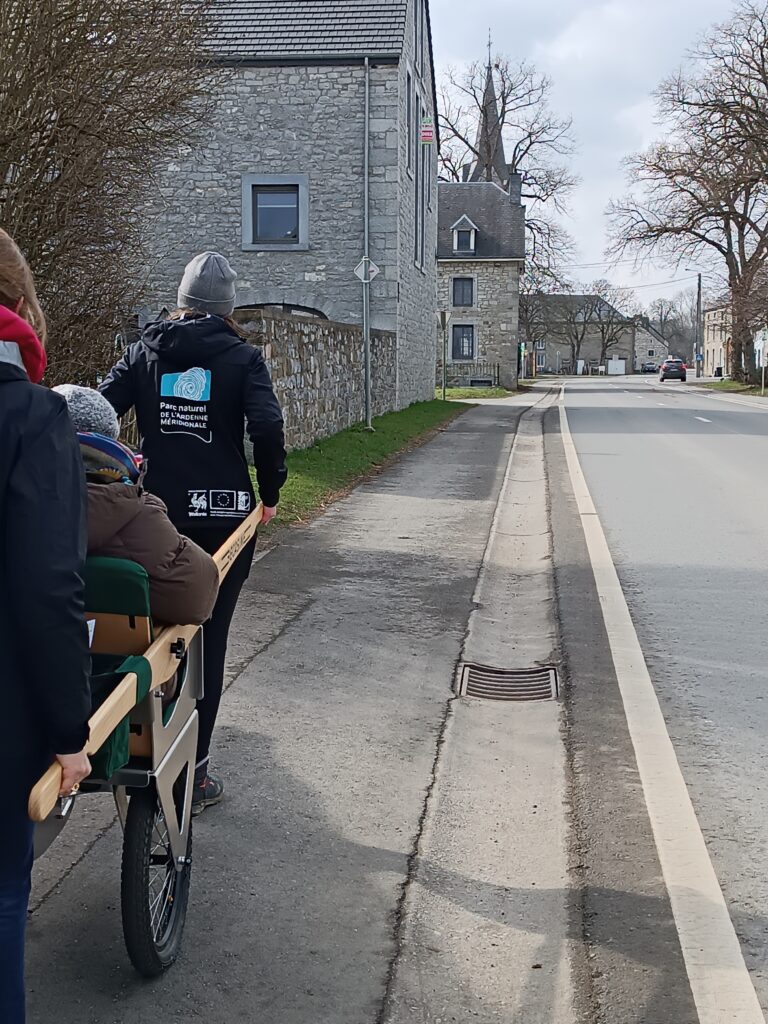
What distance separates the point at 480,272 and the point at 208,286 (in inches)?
2358

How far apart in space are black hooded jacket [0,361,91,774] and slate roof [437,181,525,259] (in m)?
61.6

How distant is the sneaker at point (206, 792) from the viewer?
4270 mm

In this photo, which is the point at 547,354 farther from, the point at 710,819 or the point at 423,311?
the point at 710,819

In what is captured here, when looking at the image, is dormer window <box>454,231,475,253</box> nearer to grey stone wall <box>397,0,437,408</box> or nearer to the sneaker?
grey stone wall <box>397,0,437,408</box>

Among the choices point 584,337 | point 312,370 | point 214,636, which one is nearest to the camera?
point 214,636

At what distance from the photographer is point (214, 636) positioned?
4.13 m

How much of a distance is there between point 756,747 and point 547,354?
132295 mm

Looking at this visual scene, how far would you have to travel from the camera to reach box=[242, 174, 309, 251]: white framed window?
2562cm

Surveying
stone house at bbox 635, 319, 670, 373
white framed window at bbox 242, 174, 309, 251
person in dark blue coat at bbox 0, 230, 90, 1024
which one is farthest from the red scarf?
stone house at bbox 635, 319, 670, 373

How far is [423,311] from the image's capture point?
108 ft

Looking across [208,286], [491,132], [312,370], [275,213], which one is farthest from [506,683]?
[491,132]

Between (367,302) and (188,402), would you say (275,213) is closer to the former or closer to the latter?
(367,302)

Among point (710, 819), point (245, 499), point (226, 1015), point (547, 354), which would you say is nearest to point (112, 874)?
point (226, 1015)

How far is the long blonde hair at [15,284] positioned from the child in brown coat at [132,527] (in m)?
0.59
